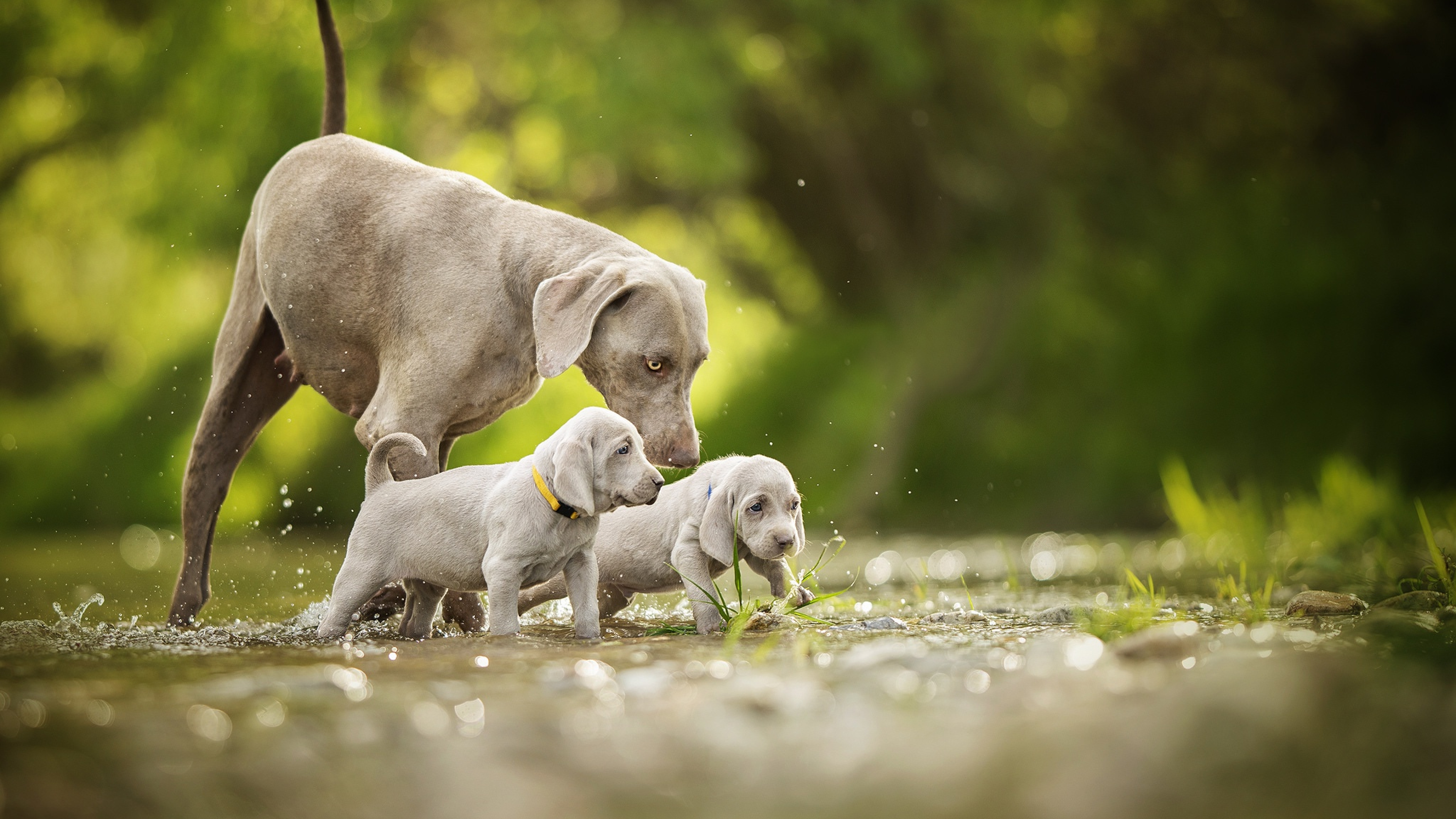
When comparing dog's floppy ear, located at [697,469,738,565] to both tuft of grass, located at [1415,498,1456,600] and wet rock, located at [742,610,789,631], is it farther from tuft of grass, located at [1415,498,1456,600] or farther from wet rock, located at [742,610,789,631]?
tuft of grass, located at [1415,498,1456,600]

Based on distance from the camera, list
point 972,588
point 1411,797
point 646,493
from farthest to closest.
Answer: point 972,588
point 646,493
point 1411,797

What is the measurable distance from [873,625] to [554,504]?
1.08 metres

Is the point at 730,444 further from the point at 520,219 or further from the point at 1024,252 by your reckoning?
the point at 520,219

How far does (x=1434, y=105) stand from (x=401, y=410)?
10.6 metres

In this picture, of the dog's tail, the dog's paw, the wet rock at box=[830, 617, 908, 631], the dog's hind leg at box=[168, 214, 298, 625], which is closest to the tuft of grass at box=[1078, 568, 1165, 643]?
the wet rock at box=[830, 617, 908, 631]

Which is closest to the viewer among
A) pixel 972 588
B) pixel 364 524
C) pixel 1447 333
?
pixel 364 524

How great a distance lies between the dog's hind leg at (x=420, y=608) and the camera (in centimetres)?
405

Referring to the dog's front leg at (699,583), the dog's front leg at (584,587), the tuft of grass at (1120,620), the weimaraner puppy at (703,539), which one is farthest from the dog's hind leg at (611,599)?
the tuft of grass at (1120,620)

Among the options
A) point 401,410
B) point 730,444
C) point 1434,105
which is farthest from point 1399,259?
point 401,410

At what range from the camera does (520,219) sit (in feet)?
14.1

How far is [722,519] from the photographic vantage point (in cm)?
397

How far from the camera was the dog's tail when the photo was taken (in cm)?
518

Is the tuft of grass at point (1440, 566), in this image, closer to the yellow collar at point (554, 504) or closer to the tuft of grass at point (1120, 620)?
the tuft of grass at point (1120, 620)

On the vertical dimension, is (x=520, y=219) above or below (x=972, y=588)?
above
